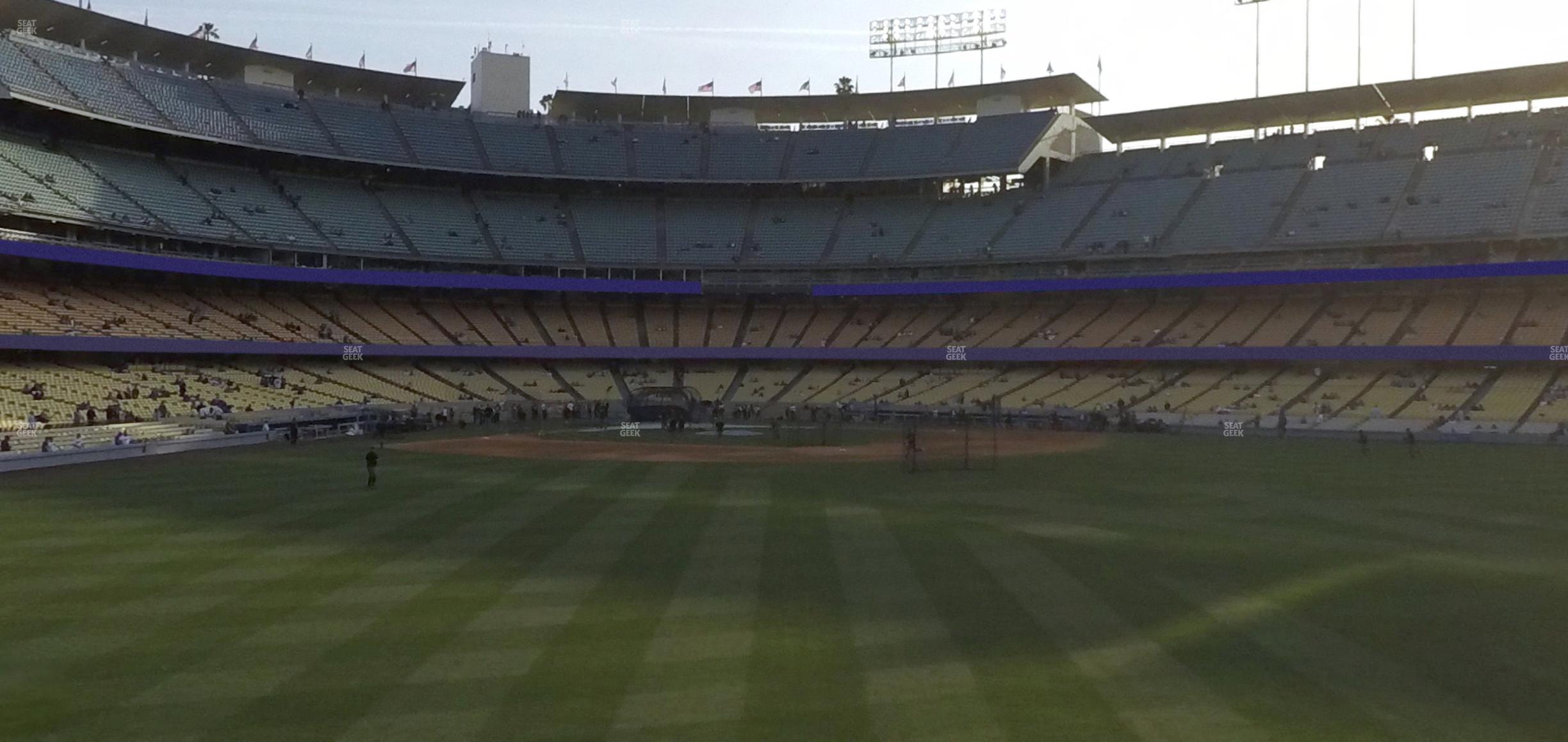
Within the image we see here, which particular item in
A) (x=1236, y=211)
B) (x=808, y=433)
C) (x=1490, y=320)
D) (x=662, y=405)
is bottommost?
Answer: (x=808, y=433)

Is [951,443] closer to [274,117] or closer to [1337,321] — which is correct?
[1337,321]

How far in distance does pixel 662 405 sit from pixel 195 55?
40.8 m

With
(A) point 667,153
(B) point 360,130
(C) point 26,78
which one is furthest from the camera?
(A) point 667,153

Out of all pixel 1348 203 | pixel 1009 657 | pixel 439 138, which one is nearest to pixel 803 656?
pixel 1009 657

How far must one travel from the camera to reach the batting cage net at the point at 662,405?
2240 inches

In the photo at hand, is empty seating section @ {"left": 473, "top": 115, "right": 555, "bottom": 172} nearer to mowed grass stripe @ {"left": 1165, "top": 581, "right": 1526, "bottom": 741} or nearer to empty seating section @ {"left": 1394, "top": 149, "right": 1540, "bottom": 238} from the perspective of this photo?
empty seating section @ {"left": 1394, "top": 149, "right": 1540, "bottom": 238}

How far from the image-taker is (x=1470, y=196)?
5769 cm

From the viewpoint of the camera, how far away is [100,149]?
5931cm

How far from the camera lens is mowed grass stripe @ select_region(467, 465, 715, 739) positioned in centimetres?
981

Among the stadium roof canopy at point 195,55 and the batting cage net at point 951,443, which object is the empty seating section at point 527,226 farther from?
the batting cage net at point 951,443

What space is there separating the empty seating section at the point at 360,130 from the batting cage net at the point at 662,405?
85.0 ft

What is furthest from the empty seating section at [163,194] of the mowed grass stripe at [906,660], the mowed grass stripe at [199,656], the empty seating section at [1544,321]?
the empty seating section at [1544,321]

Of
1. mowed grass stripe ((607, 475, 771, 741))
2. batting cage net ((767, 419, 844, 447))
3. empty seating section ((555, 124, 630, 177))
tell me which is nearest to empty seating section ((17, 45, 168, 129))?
empty seating section ((555, 124, 630, 177))

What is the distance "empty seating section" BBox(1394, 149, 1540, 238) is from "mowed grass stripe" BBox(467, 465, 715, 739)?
5188 centimetres
